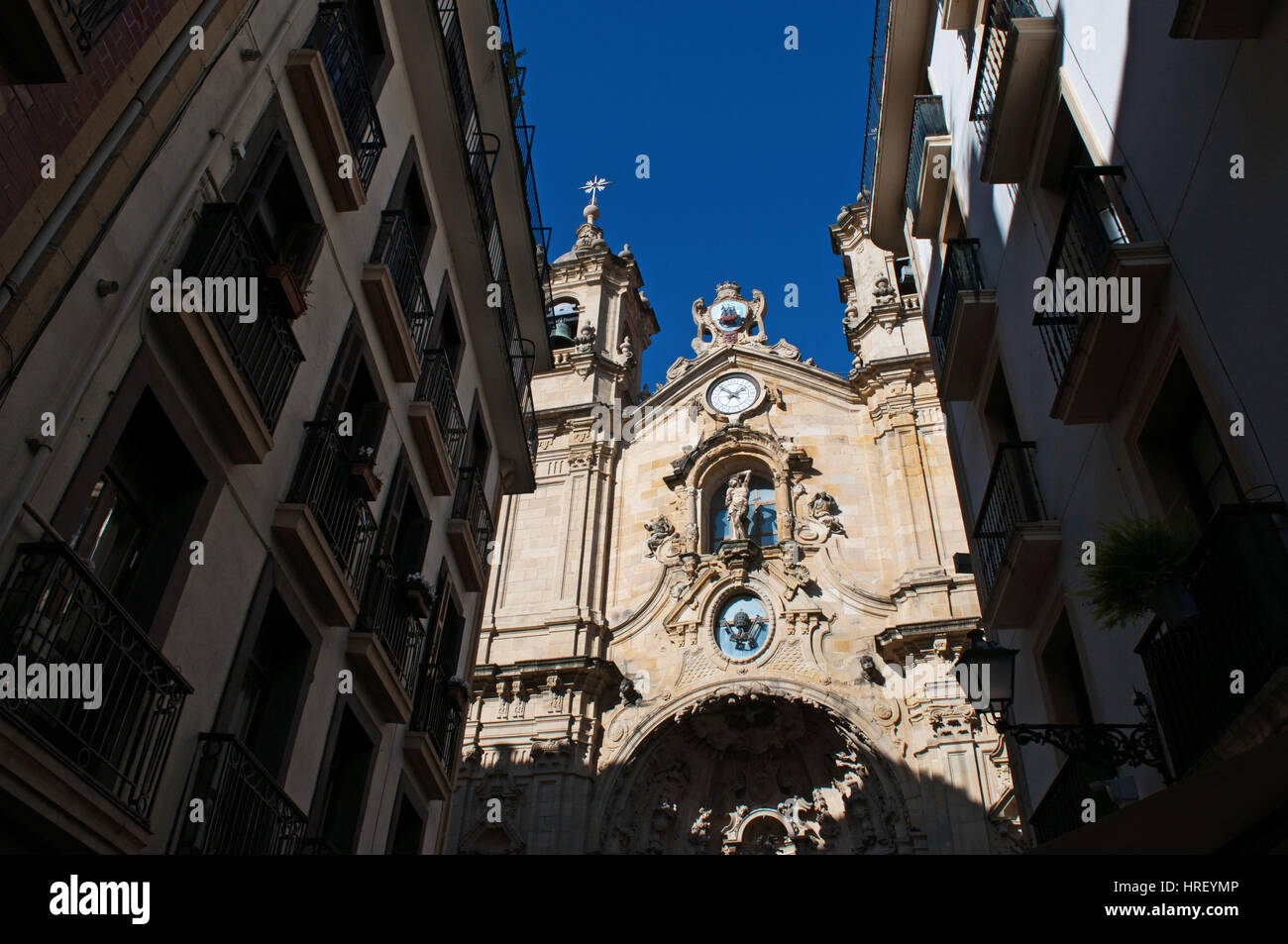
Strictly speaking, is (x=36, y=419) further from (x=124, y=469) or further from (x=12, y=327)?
(x=124, y=469)

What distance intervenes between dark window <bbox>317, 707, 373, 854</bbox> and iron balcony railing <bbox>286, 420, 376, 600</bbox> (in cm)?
130

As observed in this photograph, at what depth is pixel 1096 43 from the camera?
743 cm

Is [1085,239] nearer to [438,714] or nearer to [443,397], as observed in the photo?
[443,397]

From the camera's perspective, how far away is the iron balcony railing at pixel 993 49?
8602mm

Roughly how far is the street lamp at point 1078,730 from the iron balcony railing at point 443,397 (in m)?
5.95

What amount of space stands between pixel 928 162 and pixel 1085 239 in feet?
16.7

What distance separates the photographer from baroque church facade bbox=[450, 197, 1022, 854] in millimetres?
19688

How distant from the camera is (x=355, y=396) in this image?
998 centimetres

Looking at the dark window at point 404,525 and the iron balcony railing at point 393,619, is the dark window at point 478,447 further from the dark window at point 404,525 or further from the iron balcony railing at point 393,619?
the iron balcony railing at point 393,619

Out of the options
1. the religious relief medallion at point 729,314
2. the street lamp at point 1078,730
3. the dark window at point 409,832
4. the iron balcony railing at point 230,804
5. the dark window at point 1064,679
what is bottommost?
the iron balcony railing at point 230,804

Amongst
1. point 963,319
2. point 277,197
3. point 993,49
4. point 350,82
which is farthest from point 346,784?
point 993,49

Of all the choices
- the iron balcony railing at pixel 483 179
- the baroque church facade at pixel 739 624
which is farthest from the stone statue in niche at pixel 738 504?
the iron balcony railing at pixel 483 179

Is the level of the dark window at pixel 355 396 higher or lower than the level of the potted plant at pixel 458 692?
higher

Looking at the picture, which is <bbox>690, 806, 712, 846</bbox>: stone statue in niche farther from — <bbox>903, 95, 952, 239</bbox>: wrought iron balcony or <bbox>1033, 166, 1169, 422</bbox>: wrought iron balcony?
<bbox>1033, 166, 1169, 422</bbox>: wrought iron balcony
